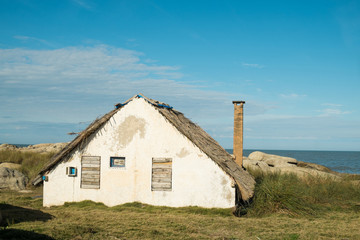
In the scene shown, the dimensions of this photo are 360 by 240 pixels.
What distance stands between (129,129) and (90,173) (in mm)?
2407

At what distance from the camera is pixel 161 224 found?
35.2ft

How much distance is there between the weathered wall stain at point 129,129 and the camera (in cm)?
1384

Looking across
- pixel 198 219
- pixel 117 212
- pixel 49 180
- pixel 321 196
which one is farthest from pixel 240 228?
pixel 49 180

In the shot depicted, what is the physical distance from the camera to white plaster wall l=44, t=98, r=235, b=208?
13.0 metres

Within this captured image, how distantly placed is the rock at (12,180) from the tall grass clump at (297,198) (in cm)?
1343

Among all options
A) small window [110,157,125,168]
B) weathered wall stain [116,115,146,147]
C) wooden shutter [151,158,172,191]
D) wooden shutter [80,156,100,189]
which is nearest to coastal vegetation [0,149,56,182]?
wooden shutter [80,156,100,189]

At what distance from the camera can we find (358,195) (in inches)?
619

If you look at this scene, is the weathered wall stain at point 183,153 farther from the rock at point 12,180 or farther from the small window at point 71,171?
the rock at point 12,180

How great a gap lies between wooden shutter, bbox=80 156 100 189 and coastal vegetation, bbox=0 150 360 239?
720 millimetres

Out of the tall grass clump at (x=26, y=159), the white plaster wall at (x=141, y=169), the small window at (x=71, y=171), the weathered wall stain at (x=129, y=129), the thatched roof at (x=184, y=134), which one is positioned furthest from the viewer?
the tall grass clump at (x=26, y=159)

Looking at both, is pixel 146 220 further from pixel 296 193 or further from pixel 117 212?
pixel 296 193

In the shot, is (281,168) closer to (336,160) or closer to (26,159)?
(26,159)

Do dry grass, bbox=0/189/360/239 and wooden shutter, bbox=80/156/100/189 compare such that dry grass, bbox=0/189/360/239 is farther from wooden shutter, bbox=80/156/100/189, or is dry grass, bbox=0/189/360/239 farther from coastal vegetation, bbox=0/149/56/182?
coastal vegetation, bbox=0/149/56/182

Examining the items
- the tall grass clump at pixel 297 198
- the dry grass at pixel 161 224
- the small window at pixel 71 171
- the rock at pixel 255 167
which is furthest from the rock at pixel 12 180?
the tall grass clump at pixel 297 198
